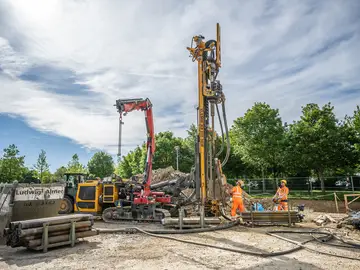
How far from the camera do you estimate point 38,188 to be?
9.10m

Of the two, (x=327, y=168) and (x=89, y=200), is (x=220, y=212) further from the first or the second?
(x=327, y=168)

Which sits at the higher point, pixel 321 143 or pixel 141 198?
pixel 321 143

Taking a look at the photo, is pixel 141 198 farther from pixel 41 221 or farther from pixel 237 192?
pixel 41 221

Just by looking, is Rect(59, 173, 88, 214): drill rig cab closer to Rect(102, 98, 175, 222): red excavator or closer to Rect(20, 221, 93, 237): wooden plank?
Rect(102, 98, 175, 222): red excavator

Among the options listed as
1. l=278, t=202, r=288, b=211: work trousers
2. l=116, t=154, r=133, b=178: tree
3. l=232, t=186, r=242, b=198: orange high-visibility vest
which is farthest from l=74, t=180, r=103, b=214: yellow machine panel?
l=116, t=154, r=133, b=178: tree

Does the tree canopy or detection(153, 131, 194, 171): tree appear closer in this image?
the tree canopy

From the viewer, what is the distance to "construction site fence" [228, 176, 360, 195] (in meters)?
24.3

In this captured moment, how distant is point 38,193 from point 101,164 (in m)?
60.1

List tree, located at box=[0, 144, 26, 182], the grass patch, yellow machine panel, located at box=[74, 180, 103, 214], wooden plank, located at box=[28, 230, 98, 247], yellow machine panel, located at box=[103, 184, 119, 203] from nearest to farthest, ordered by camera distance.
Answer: wooden plank, located at box=[28, 230, 98, 247] → yellow machine panel, located at box=[103, 184, 119, 203] → yellow machine panel, located at box=[74, 180, 103, 214] → the grass patch → tree, located at box=[0, 144, 26, 182]

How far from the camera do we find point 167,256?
6961 mm

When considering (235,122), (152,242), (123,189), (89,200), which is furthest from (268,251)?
(235,122)

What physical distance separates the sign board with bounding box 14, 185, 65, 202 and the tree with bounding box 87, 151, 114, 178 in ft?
188

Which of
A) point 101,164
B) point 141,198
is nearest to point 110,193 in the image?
point 141,198

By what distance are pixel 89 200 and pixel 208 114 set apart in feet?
22.4
